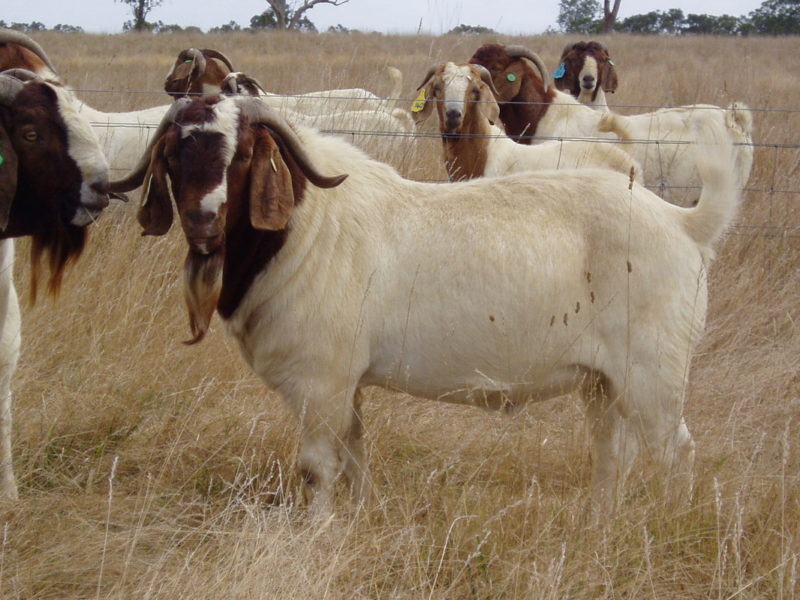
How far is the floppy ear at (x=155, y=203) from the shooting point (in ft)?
12.2

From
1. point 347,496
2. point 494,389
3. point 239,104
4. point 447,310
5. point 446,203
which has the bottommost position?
point 347,496

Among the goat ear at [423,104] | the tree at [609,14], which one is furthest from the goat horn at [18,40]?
the tree at [609,14]

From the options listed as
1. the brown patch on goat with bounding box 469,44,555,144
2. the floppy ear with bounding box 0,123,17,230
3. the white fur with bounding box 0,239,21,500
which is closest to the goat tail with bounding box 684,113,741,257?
the floppy ear with bounding box 0,123,17,230

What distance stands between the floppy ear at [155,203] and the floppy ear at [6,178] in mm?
479

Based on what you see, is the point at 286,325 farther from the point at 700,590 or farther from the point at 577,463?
the point at 700,590

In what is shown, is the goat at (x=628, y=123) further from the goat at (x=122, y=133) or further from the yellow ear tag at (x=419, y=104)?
the goat at (x=122, y=133)

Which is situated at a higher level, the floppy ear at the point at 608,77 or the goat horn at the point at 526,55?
the goat horn at the point at 526,55

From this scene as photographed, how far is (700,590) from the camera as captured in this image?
326 cm

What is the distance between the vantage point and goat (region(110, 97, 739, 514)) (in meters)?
3.71

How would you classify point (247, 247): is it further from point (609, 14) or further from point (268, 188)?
point (609, 14)

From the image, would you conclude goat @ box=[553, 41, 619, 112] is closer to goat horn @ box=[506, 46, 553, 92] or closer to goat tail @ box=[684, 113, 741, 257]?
goat horn @ box=[506, 46, 553, 92]

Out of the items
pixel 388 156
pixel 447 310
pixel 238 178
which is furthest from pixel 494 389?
pixel 388 156

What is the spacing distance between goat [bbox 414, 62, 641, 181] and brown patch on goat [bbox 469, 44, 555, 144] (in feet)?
5.66

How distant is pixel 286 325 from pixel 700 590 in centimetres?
172
